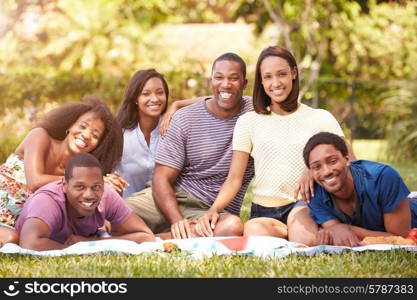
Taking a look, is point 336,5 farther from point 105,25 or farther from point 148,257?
point 148,257

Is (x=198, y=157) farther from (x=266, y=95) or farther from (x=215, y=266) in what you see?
(x=215, y=266)

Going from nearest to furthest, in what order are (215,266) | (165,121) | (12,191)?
1. (215,266)
2. (12,191)
3. (165,121)

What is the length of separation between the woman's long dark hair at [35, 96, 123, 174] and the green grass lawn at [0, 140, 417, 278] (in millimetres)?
1262

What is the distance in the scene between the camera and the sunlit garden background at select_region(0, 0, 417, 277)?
13195mm

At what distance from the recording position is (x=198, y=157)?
19.3ft

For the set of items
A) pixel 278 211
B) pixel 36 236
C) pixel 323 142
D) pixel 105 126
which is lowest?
pixel 36 236

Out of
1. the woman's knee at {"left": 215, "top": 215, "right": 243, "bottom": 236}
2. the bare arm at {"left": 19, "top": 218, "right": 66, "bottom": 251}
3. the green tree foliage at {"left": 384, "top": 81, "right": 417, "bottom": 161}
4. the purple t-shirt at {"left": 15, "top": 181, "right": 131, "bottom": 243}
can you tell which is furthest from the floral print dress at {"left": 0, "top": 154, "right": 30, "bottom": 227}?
the green tree foliage at {"left": 384, "top": 81, "right": 417, "bottom": 161}

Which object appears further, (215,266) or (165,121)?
(165,121)

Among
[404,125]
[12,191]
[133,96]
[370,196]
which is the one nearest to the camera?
[370,196]

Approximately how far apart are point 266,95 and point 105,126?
1.26 metres

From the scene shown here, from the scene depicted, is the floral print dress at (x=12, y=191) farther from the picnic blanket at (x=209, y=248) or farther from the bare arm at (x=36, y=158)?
the picnic blanket at (x=209, y=248)

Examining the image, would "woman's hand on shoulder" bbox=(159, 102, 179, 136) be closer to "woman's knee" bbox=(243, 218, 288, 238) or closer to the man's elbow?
"woman's knee" bbox=(243, 218, 288, 238)

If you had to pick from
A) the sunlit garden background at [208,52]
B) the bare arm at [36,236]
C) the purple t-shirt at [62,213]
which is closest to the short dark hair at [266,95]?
the purple t-shirt at [62,213]

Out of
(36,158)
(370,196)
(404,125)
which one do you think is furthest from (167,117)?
(404,125)
